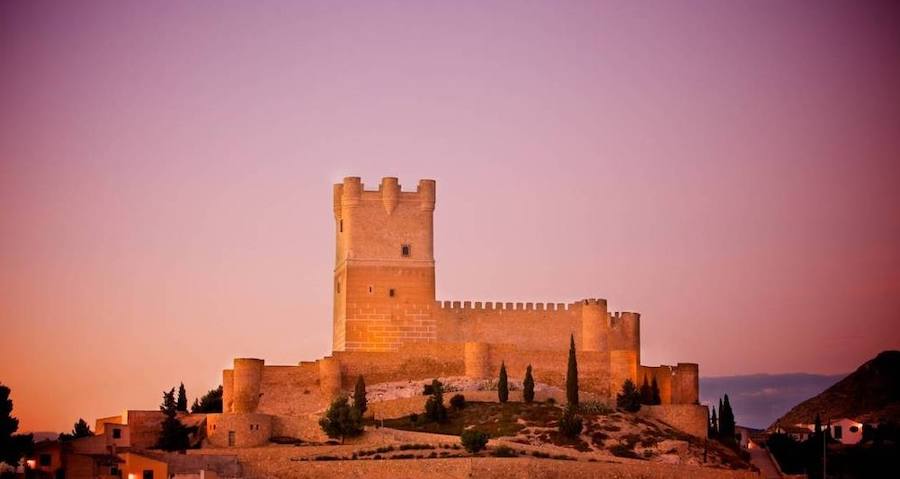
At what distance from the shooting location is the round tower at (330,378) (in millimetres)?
64125

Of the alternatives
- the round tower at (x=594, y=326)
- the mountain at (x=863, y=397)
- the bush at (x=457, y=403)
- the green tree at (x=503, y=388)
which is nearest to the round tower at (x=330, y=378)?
the bush at (x=457, y=403)

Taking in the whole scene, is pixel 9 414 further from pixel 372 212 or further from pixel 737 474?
pixel 737 474

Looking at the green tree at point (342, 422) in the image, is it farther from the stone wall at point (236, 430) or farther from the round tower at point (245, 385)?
the round tower at point (245, 385)

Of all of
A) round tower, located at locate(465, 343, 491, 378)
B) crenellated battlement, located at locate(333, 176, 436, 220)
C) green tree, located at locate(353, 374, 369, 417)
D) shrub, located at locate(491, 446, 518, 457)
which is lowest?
shrub, located at locate(491, 446, 518, 457)

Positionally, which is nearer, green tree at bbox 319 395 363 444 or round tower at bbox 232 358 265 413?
green tree at bbox 319 395 363 444

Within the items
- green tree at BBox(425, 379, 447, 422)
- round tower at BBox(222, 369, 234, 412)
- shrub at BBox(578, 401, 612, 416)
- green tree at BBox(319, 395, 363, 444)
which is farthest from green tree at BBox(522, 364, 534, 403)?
round tower at BBox(222, 369, 234, 412)

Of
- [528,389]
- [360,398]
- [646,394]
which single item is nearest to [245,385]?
[360,398]

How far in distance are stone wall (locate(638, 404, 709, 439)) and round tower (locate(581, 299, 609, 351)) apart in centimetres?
455

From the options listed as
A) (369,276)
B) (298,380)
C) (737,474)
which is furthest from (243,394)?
(737,474)

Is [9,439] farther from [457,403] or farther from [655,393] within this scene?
[655,393]

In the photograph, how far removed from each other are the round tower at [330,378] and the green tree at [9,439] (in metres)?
10.3

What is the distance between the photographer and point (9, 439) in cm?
5981

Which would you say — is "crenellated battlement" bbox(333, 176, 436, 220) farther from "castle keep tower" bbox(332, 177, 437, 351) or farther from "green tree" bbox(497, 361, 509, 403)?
"green tree" bbox(497, 361, 509, 403)

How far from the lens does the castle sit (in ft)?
211
